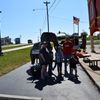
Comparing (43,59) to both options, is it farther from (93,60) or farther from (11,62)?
(11,62)

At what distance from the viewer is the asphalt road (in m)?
12.4

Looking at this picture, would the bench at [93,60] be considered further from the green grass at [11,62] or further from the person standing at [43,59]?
the green grass at [11,62]

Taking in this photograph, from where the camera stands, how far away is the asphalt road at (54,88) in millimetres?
12352

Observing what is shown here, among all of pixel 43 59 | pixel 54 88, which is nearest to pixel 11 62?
pixel 43 59

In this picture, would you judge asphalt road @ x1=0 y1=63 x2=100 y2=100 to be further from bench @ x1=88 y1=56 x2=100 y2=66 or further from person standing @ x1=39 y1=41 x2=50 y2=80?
bench @ x1=88 y1=56 x2=100 y2=66

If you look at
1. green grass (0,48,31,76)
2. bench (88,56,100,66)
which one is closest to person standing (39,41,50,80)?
bench (88,56,100,66)

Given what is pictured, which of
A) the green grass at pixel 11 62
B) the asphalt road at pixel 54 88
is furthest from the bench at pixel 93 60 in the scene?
the green grass at pixel 11 62

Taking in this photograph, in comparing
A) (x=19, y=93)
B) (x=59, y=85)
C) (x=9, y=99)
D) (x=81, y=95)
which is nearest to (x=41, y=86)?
(x=59, y=85)

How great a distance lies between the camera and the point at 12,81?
16.8 meters

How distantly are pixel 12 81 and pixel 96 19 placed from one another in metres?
4.91

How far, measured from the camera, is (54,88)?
1412 cm

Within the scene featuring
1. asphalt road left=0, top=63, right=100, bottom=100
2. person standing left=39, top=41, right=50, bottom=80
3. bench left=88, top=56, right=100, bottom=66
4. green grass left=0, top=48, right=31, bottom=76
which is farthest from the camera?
green grass left=0, top=48, right=31, bottom=76

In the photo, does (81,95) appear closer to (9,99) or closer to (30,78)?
(9,99)

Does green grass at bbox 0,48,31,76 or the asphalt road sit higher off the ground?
the asphalt road
